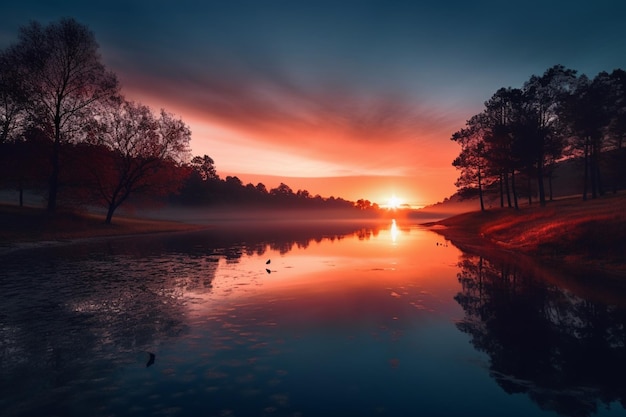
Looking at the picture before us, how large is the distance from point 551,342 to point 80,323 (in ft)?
48.9

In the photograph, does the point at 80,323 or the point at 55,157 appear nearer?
the point at 80,323

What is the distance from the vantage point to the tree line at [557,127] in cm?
4862

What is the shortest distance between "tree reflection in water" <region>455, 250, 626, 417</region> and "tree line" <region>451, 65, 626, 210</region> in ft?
144

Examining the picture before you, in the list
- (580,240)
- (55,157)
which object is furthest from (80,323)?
(55,157)

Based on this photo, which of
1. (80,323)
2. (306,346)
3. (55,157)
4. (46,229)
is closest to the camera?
(306,346)

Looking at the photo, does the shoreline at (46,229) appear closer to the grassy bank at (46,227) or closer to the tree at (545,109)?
the grassy bank at (46,227)

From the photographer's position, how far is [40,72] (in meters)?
38.2

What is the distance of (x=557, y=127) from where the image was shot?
178ft

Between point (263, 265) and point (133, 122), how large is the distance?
3725 centimetres

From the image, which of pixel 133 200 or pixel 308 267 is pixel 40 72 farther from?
pixel 308 267

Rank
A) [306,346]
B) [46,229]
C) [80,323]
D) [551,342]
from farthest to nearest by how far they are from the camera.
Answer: [46,229] < [80,323] < [551,342] < [306,346]

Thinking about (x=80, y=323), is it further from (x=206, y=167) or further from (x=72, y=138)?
(x=206, y=167)

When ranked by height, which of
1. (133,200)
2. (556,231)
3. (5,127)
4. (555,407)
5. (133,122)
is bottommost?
(555,407)

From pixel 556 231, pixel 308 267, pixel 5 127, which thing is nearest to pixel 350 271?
pixel 308 267
